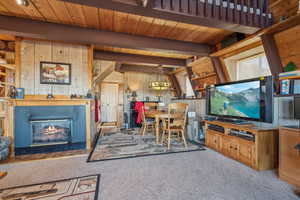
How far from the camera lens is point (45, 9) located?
2.18 metres

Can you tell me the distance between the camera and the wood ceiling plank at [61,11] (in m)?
2.05

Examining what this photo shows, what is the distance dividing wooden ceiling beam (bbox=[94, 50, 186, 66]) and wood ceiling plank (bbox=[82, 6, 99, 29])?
1.50 m

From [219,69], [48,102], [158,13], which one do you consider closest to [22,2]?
[48,102]

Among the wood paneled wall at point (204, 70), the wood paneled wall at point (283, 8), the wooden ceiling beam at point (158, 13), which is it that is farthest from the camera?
the wood paneled wall at point (204, 70)

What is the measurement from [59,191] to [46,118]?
1889mm

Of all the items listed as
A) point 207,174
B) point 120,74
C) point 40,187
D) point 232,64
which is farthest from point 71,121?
point 232,64

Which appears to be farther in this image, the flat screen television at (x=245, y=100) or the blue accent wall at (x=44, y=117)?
the blue accent wall at (x=44, y=117)

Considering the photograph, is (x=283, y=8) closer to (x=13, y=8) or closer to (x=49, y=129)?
(x=13, y=8)

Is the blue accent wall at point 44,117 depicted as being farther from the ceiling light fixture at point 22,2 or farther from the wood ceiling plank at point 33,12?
the ceiling light fixture at point 22,2

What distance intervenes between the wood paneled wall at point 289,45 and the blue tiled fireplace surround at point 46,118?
403 centimetres

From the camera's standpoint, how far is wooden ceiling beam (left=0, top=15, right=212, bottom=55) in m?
2.38

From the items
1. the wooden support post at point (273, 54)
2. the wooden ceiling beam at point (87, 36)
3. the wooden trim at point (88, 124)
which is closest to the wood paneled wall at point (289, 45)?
the wooden support post at point (273, 54)

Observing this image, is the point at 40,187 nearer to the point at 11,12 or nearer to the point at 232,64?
the point at 11,12

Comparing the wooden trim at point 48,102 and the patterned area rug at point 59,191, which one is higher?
the wooden trim at point 48,102
